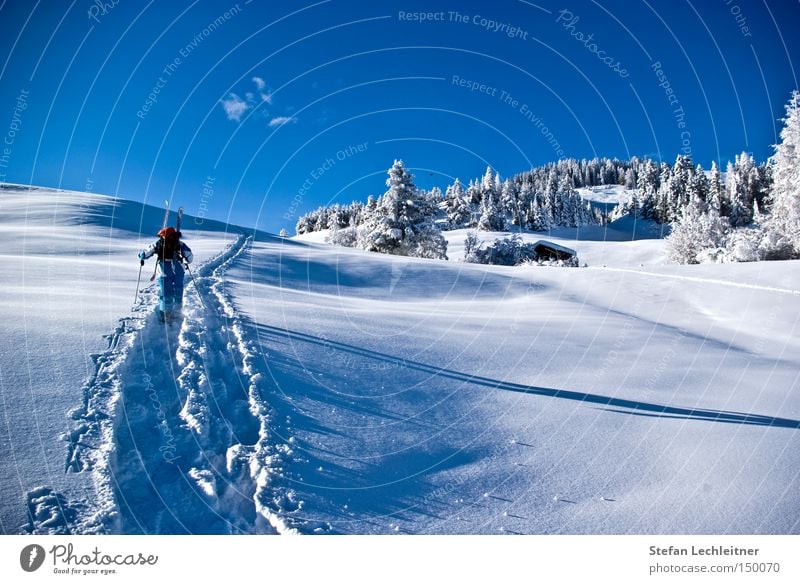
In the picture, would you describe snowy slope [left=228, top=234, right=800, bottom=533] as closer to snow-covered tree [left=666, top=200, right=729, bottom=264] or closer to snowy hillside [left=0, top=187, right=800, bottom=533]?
snowy hillside [left=0, top=187, right=800, bottom=533]

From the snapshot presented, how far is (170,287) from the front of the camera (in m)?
8.22

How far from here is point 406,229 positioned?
1384 inches

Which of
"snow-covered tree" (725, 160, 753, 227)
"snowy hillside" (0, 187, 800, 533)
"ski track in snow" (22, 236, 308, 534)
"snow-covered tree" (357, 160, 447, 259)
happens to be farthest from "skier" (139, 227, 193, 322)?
"snow-covered tree" (725, 160, 753, 227)

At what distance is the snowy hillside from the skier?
0.41 m

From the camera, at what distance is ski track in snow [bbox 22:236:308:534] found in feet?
11.3

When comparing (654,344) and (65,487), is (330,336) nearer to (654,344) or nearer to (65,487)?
(65,487)

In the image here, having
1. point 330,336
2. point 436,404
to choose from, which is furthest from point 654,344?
point 330,336

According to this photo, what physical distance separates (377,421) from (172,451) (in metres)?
2.14

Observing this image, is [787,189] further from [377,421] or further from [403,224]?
[377,421]

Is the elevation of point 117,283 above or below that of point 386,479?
above

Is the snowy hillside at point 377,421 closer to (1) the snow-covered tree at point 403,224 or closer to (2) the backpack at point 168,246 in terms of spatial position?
(2) the backpack at point 168,246

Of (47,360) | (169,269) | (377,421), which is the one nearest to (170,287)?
(169,269)
